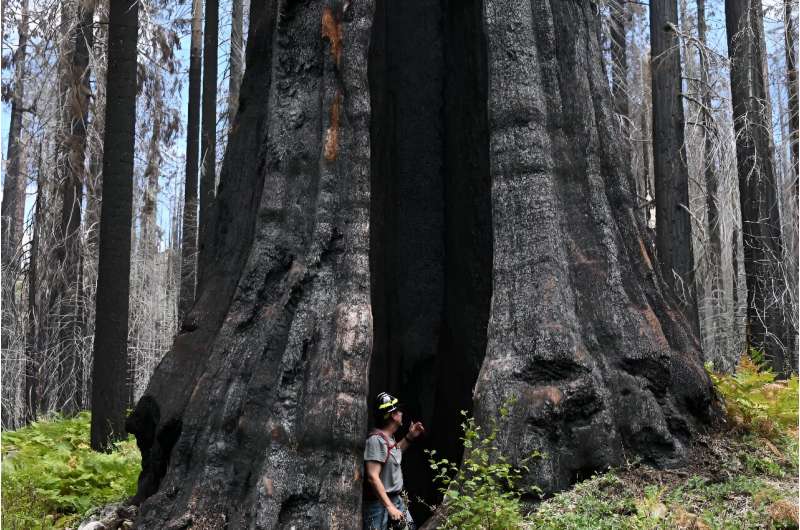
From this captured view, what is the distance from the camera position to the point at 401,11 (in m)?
8.96

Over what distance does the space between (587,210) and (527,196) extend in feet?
1.79

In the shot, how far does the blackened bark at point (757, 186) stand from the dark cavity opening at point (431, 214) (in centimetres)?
783

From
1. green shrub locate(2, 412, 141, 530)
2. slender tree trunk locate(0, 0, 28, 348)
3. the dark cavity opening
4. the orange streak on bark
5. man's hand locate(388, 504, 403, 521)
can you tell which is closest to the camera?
man's hand locate(388, 504, 403, 521)

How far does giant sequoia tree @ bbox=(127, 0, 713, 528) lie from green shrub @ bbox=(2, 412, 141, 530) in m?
1.03

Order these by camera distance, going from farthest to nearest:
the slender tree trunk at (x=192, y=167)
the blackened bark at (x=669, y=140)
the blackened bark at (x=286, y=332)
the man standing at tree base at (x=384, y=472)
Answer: the slender tree trunk at (x=192, y=167) < the blackened bark at (x=669, y=140) < the man standing at tree base at (x=384, y=472) < the blackened bark at (x=286, y=332)

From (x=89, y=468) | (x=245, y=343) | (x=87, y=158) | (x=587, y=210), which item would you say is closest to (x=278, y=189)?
(x=245, y=343)

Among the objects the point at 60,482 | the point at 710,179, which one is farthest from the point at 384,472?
the point at 710,179

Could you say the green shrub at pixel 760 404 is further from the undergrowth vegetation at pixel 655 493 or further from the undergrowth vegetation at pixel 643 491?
the undergrowth vegetation at pixel 655 493

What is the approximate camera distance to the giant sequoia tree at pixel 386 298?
597cm

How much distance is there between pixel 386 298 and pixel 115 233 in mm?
3966

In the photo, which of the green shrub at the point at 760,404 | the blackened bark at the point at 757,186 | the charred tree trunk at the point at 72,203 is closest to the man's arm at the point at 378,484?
the green shrub at the point at 760,404

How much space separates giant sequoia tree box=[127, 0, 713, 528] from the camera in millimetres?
5969

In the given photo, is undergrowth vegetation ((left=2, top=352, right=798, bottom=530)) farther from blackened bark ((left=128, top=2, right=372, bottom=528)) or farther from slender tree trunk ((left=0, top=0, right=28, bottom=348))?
slender tree trunk ((left=0, top=0, right=28, bottom=348))

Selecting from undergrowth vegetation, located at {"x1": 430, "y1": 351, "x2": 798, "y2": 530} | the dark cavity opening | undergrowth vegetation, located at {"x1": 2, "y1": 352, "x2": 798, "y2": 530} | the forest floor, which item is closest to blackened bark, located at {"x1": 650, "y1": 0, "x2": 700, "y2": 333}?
undergrowth vegetation, located at {"x1": 2, "y1": 352, "x2": 798, "y2": 530}
